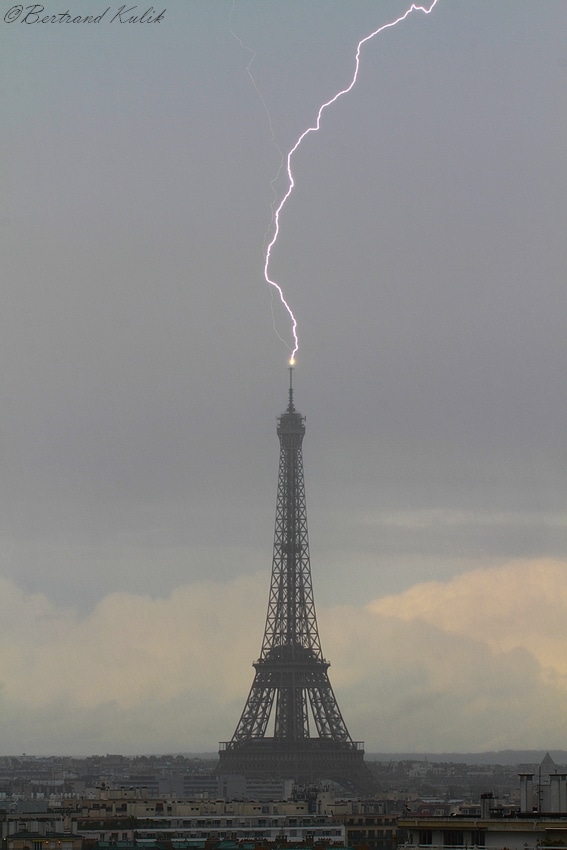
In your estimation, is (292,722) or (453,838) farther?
(292,722)

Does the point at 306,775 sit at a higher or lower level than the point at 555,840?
higher

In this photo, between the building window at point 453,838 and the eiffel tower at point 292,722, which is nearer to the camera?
the building window at point 453,838

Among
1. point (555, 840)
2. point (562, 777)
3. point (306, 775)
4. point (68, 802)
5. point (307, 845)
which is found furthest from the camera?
point (306, 775)

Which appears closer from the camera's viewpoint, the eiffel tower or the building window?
the building window

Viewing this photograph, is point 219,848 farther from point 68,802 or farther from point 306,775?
point 306,775

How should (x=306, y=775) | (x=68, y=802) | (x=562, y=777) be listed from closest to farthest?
1. (x=562, y=777)
2. (x=68, y=802)
3. (x=306, y=775)

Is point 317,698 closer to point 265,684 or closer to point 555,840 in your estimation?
point 265,684

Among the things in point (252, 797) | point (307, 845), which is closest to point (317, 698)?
point (252, 797)

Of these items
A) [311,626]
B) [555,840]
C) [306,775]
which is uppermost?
[311,626]

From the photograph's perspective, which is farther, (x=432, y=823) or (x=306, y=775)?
(x=306, y=775)

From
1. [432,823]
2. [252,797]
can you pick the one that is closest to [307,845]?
[432,823]
